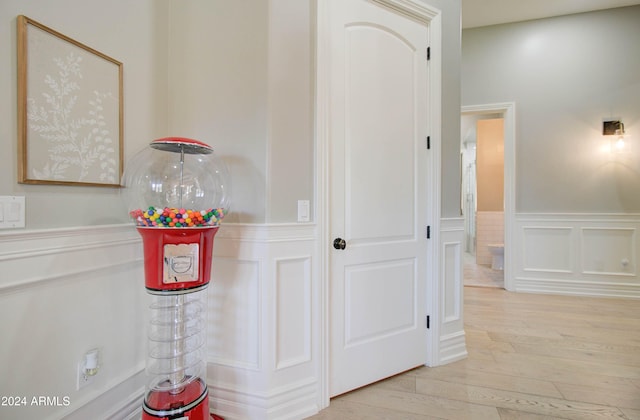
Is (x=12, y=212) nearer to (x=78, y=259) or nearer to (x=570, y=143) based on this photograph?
(x=78, y=259)

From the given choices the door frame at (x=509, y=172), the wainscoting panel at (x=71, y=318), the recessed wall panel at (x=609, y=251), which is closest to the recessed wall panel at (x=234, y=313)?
the wainscoting panel at (x=71, y=318)

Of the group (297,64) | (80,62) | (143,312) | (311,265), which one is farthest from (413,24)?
(143,312)

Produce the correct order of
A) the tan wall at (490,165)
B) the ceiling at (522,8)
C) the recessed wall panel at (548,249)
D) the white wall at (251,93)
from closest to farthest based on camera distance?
the white wall at (251,93)
the ceiling at (522,8)
the recessed wall panel at (548,249)
the tan wall at (490,165)

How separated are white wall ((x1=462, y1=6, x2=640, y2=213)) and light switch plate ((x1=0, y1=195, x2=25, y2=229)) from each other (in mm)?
4680

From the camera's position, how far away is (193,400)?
1.37m

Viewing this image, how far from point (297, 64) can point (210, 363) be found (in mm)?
1722

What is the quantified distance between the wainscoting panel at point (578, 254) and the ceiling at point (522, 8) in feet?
8.45

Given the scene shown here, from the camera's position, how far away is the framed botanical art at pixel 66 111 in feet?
3.74

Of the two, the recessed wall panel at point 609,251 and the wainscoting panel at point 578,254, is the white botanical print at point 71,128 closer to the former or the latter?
the wainscoting panel at point 578,254

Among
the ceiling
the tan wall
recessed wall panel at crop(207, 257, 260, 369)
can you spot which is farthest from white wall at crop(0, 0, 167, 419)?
the tan wall

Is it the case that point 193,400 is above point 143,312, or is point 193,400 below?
below

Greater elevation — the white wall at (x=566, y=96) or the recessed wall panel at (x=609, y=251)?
the white wall at (x=566, y=96)


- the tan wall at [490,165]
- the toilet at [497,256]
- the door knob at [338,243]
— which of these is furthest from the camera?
the tan wall at [490,165]

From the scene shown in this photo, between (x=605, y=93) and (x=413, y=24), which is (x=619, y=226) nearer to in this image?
(x=605, y=93)
